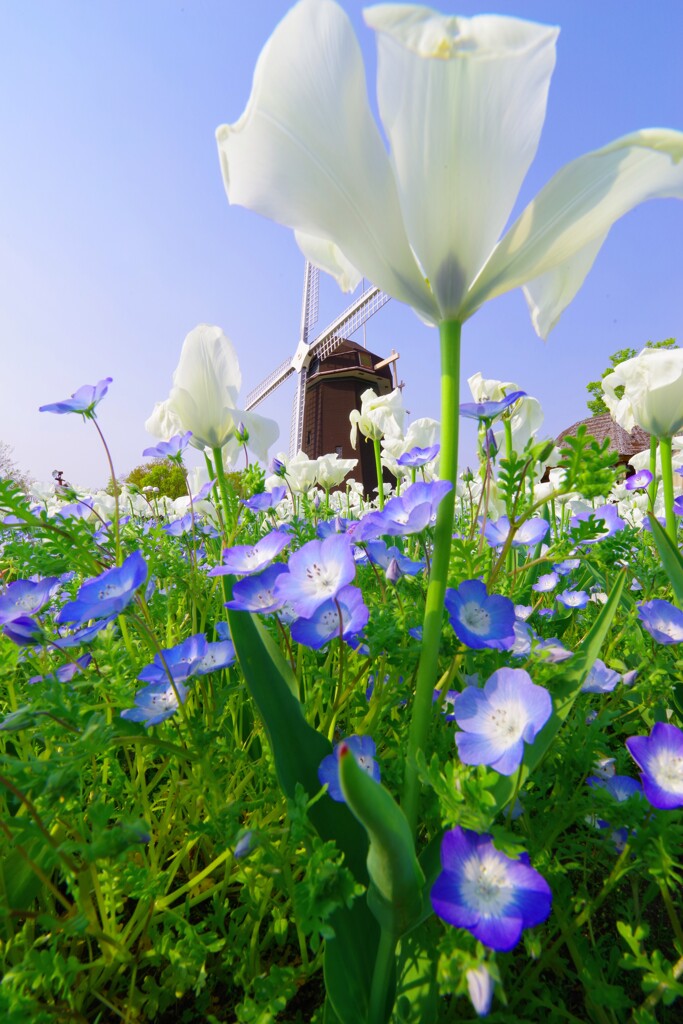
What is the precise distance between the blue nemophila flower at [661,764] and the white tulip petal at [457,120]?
2.10 feet

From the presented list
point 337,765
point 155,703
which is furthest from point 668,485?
point 155,703

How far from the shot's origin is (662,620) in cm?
112

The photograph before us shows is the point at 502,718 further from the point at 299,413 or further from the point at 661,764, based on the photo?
the point at 299,413

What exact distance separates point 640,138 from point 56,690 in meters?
0.94

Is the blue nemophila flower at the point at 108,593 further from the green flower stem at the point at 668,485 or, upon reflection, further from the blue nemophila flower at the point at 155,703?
the green flower stem at the point at 668,485

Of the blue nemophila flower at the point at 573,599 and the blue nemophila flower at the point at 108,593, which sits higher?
the blue nemophila flower at the point at 108,593

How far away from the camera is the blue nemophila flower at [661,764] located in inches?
26.0

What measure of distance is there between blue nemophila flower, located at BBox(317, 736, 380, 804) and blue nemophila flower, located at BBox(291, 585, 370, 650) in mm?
143

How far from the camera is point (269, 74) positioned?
0.64m

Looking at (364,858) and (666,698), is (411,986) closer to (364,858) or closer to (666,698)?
(364,858)

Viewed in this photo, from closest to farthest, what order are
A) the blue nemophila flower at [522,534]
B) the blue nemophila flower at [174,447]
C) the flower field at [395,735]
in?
the flower field at [395,735] < the blue nemophila flower at [522,534] < the blue nemophila flower at [174,447]

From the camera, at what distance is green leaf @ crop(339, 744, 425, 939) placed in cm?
44

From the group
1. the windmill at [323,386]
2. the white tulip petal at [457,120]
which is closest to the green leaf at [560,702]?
the white tulip petal at [457,120]

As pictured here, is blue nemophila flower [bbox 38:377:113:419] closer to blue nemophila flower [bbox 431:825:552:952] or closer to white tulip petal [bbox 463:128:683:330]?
white tulip petal [bbox 463:128:683:330]
